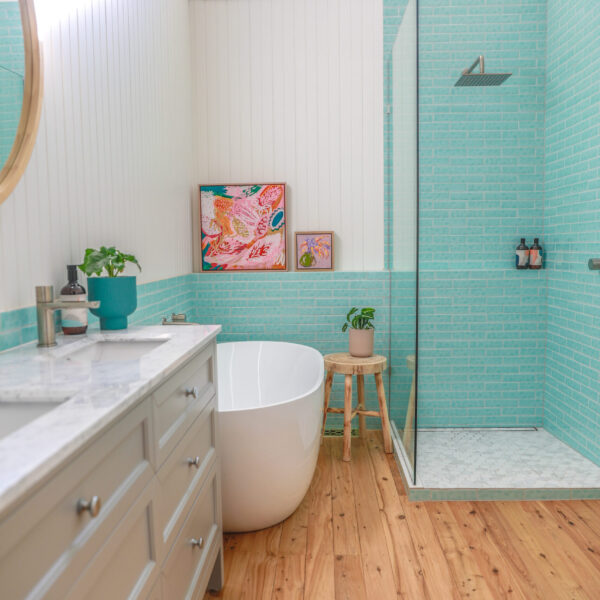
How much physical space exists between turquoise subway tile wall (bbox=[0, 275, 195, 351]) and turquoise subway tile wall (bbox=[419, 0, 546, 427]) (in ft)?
5.09

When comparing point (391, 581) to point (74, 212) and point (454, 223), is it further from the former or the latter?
point (454, 223)

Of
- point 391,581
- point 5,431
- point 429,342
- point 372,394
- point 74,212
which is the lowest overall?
point 391,581

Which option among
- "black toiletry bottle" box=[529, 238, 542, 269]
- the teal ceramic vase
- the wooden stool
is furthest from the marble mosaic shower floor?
the teal ceramic vase

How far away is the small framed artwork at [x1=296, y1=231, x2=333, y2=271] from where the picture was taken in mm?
3793

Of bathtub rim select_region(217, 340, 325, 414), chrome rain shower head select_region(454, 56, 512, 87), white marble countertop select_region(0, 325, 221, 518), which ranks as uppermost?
chrome rain shower head select_region(454, 56, 512, 87)

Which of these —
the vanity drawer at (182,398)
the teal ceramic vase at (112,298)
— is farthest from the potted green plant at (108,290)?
the vanity drawer at (182,398)

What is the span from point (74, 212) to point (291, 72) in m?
2.23

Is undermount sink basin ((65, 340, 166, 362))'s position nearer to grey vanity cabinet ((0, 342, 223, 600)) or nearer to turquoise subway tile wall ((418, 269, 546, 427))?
grey vanity cabinet ((0, 342, 223, 600))

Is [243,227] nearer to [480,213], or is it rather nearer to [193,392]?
[480,213]

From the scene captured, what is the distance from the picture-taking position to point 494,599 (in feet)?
6.48

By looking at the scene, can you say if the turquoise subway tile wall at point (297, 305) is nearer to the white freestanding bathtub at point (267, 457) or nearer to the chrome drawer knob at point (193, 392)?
A: the white freestanding bathtub at point (267, 457)

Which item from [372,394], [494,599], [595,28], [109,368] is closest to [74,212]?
[109,368]

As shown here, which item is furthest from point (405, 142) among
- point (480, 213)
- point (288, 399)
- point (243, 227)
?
point (288, 399)

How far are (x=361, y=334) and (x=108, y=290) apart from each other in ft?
6.18
